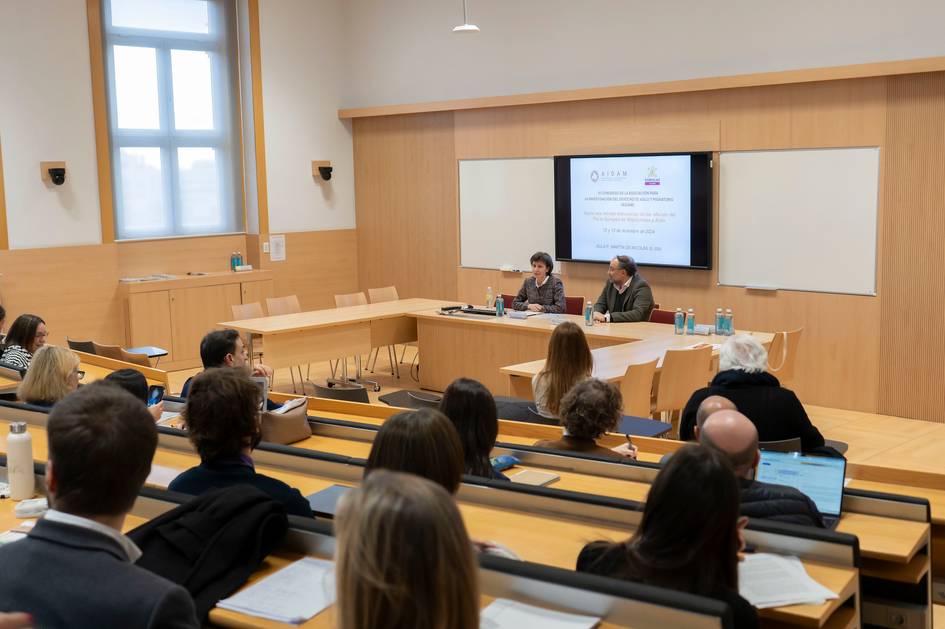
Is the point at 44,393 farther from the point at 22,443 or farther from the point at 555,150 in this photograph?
the point at 555,150

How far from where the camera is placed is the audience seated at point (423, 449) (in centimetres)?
243

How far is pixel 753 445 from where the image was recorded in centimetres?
305

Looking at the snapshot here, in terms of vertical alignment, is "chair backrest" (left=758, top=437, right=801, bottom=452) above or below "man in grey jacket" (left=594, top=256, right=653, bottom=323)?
below

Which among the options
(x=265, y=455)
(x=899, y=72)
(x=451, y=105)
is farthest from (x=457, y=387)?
(x=451, y=105)

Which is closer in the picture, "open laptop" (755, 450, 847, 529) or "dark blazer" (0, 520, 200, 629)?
"dark blazer" (0, 520, 200, 629)

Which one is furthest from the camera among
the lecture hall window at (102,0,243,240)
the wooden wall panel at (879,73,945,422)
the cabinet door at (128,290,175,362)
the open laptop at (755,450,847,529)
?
the lecture hall window at (102,0,243,240)

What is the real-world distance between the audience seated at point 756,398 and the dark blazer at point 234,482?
2.45 meters

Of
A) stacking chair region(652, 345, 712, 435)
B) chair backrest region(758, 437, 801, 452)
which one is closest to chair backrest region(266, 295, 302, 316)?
stacking chair region(652, 345, 712, 435)

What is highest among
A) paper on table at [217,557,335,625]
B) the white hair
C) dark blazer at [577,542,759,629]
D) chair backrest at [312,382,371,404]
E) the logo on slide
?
the logo on slide

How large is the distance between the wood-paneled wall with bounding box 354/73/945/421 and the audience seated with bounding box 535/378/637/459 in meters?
5.28

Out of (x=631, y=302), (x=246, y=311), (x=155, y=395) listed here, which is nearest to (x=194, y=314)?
(x=246, y=311)

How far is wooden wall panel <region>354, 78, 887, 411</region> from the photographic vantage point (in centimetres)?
862

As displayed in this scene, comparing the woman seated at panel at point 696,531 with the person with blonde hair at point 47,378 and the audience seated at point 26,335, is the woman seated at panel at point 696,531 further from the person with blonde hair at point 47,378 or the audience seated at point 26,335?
the audience seated at point 26,335

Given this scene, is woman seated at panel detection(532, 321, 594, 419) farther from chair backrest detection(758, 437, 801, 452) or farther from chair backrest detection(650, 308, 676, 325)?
chair backrest detection(650, 308, 676, 325)
